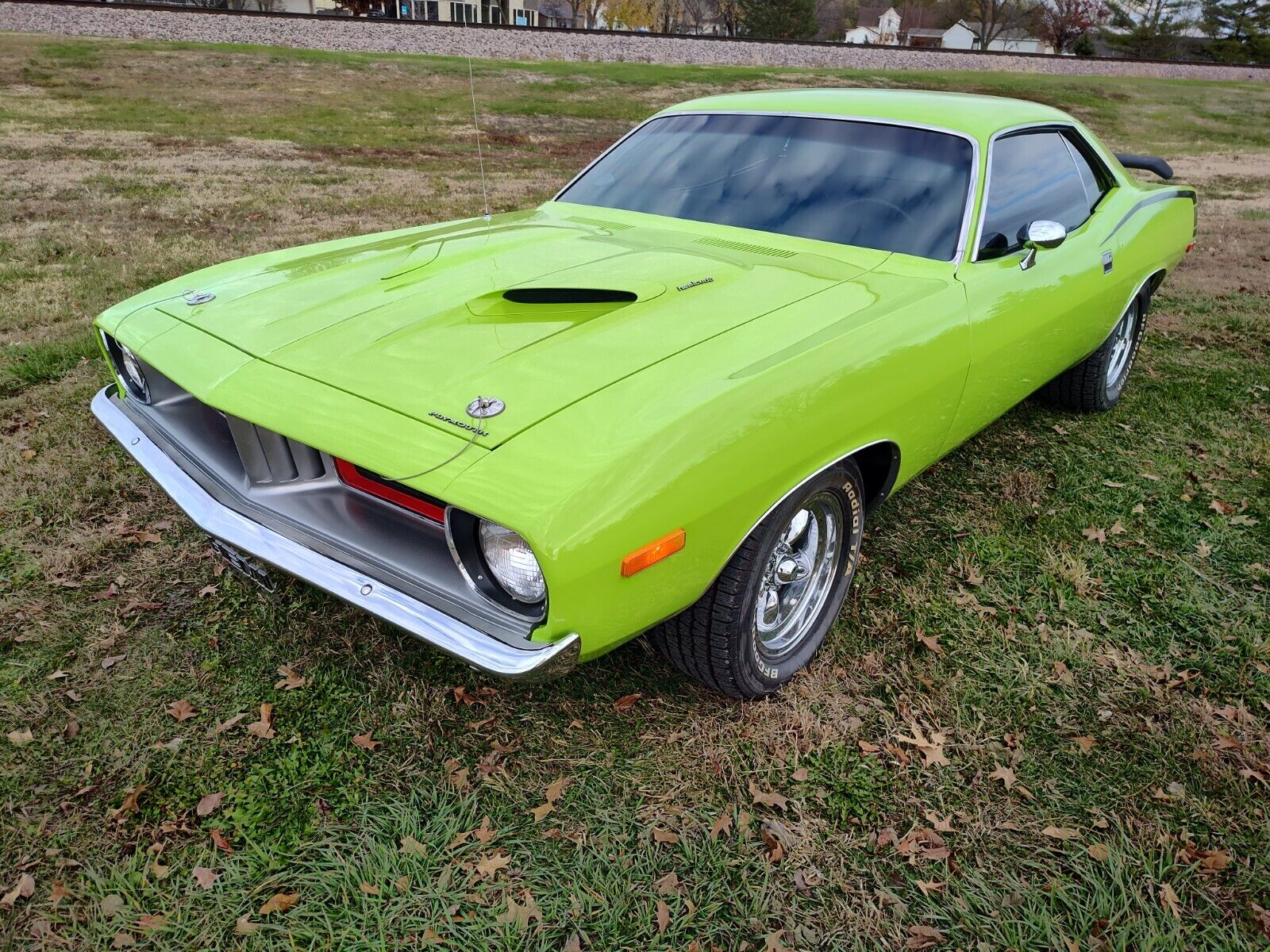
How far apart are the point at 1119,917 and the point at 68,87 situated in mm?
20823

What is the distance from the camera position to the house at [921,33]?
62.4 meters

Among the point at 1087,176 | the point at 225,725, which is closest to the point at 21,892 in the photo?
the point at 225,725

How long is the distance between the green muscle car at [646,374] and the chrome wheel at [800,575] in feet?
0.03

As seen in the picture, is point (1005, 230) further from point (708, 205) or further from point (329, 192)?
point (329, 192)

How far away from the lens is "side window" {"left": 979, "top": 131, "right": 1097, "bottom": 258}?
10.1ft

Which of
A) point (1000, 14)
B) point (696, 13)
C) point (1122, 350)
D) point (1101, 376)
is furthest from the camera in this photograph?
point (696, 13)

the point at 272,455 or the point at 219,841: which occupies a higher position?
the point at 272,455

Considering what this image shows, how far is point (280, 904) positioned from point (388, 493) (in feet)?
3.20

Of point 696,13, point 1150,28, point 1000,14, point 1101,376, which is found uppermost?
point 1000,14

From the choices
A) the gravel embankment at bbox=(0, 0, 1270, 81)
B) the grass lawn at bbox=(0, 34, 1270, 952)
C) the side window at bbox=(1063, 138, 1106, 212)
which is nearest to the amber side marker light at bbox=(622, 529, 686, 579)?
the grass lawn at bbox=(0, 34, 1270, 952)

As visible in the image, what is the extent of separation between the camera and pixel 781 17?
1859 inches

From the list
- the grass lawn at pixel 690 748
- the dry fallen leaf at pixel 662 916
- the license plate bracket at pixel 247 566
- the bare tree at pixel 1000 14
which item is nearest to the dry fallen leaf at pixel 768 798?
the grass lawn at pixel 690 748

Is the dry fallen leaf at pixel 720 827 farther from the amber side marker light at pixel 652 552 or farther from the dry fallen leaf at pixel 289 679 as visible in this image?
the dry fallen leaf at pixel 289 679

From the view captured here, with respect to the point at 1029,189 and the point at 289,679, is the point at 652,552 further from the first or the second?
the point at 1029,189
